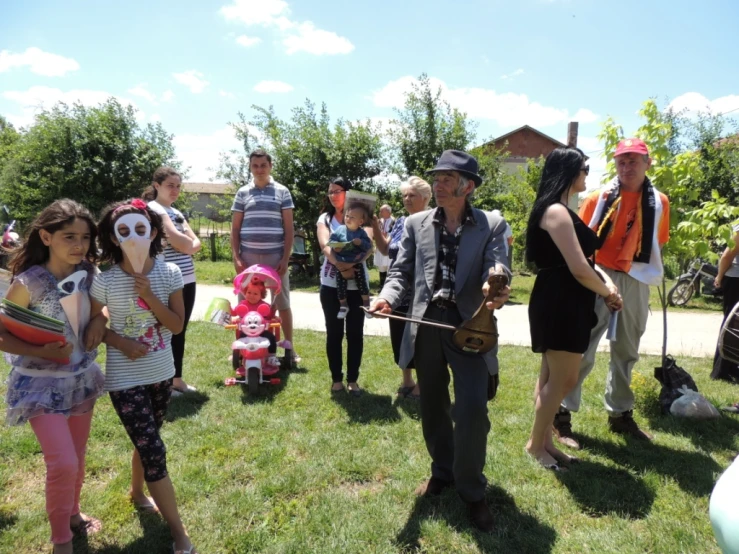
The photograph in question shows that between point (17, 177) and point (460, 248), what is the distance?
1930cm

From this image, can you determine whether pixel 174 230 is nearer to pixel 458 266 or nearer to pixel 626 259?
pixel 458 266

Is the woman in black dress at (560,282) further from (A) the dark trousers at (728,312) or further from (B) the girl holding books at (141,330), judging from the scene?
(A) the dark trousers at (728,312)

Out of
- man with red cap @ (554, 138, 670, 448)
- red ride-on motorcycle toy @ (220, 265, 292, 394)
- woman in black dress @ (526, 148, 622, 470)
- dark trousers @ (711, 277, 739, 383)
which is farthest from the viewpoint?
dark trousers @ (711, 277, 739, 383)

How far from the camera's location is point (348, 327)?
185 inches

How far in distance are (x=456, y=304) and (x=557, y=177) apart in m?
1.11

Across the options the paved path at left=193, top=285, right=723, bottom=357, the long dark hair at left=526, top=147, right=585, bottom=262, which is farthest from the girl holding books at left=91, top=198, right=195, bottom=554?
the paved path at left=193, top=285, right=723, bottom=357

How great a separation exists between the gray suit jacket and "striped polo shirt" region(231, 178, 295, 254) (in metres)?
2.45

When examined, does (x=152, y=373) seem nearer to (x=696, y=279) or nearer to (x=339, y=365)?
(x=339, y=365)

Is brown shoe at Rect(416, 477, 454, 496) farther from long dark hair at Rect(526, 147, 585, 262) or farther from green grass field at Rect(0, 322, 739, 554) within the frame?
long dark hair at Rect(526, 147, 585, 262)

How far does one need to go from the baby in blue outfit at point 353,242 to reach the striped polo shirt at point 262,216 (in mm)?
902

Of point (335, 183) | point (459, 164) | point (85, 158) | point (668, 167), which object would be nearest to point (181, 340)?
point (335, 183)

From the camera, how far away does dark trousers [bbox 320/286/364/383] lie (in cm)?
467

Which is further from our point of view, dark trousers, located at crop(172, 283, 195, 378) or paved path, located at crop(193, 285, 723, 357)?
paved path, located at crop(193, 285, 723, 357)

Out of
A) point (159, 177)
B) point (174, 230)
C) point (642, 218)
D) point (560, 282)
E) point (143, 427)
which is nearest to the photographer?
point (143, 427)
